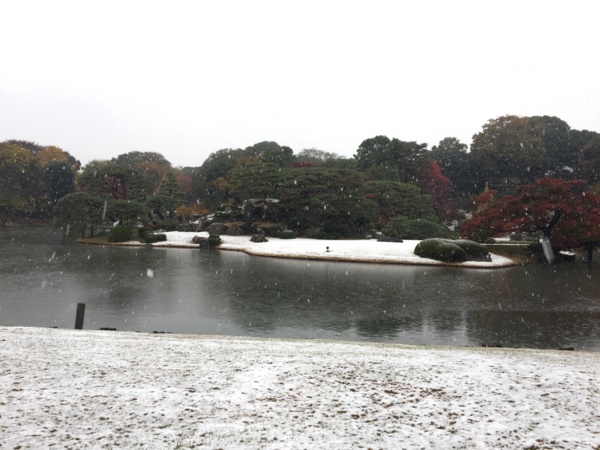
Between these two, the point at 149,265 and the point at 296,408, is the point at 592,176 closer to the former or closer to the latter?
the point at 149,265

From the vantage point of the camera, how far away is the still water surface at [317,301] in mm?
9758

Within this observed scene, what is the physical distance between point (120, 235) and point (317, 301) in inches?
1097

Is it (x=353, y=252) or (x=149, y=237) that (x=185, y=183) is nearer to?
(x=149, y=237)

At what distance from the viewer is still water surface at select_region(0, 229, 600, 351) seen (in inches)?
384

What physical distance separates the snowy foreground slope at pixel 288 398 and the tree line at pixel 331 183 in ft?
75.4

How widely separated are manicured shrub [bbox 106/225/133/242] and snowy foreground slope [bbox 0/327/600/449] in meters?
30.3

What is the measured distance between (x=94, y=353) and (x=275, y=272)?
43.9ft

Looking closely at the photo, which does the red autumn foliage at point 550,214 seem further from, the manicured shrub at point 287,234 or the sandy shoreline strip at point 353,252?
the manicured shrub at point 287,234

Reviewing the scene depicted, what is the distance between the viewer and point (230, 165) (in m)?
61.8

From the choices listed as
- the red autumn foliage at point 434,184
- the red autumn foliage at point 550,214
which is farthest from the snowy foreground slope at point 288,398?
the red autumn foliage at point 434,184

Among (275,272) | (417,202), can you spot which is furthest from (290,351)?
(417,202)

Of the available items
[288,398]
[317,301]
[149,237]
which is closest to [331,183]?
[149,237]

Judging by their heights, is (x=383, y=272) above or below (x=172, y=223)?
below

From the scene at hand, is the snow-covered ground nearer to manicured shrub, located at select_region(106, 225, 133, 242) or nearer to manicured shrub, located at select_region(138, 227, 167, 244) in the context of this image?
manicured shrub, located at select_region(138, 227, 167, 244)
